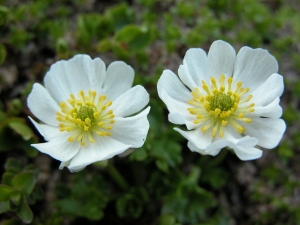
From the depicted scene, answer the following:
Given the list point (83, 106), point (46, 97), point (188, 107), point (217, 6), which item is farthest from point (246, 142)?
point (217, 6)

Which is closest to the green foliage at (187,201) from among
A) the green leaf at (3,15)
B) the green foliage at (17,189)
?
the green foliage at (17,189)

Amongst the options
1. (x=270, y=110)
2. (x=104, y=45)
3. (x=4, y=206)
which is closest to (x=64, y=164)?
(x=4, y=206)

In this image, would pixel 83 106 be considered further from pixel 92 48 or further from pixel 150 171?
pixel 92 48

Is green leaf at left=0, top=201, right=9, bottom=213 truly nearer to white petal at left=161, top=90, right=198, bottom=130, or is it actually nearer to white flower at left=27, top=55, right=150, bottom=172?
white flower at left=27, top=55, right=150, bottom=172

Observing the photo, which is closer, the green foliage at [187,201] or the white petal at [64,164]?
the white petal at [64,164]

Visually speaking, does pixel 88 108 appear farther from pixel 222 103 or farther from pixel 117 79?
pixel 222 103

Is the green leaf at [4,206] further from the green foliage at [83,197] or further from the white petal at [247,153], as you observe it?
the white petal at [247,153]
